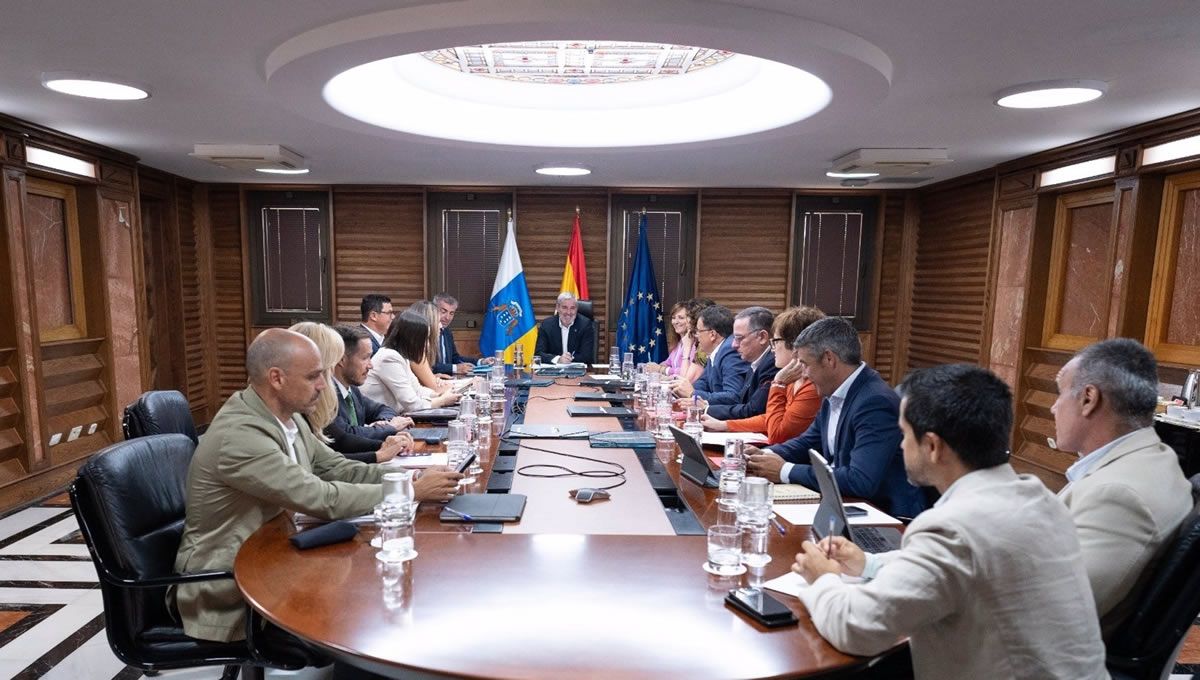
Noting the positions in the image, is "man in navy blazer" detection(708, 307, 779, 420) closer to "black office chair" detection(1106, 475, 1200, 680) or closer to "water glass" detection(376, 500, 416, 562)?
"black office chair" detection(1106, 475, 1200, 680)

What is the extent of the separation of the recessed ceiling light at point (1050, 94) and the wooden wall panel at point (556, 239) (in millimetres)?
4113

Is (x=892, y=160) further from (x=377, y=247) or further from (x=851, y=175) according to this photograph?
(x=377, y=247)

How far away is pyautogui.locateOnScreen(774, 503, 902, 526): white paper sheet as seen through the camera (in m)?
2.00

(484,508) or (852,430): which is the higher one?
(852,430)

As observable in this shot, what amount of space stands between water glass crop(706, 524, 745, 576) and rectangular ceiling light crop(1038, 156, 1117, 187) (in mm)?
4477

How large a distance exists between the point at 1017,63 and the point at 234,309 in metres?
7.23

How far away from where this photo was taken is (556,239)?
23.1 feet

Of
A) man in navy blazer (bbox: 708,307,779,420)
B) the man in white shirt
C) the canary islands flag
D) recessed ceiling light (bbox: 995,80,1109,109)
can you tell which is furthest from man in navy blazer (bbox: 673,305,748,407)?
the man in white shirt

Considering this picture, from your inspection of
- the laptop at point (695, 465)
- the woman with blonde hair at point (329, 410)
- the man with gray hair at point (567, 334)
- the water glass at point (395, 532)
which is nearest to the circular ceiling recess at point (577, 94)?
the woman with blonde hair at point (329, 410)

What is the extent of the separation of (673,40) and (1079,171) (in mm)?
3838

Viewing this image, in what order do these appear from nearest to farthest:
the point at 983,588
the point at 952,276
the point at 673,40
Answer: the point at 983,588 < the point at 673,40 < the point at 952,276

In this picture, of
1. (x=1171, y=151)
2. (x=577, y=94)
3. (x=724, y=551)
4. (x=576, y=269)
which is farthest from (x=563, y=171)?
(x=724, y=551)

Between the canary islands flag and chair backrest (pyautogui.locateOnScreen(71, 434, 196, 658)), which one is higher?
the canary islands flag

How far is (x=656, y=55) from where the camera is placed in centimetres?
396
